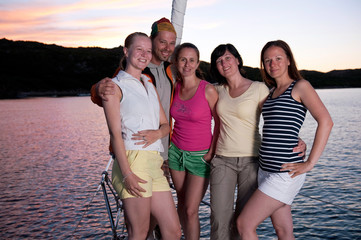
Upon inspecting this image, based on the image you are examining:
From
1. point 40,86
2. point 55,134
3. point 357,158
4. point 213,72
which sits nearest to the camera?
point 213,72

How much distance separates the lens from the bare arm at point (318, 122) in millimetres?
2428

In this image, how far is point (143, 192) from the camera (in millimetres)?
2426

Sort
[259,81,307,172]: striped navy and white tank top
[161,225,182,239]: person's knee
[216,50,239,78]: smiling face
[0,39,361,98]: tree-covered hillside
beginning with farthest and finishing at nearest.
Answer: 1. [0,39,361,98]: tree-covered hillside
2. [216,50,239,78]: smiling face
3. [161,225,182,239]: person's knee
4. [259,81,307,172]: striped navy and white tank top

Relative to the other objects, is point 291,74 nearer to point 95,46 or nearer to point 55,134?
A: point 55,134

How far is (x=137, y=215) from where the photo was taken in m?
2.42

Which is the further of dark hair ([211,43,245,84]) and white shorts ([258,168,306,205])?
dark hair ([211,43,245,84])

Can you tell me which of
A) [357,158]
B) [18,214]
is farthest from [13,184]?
[357,158]

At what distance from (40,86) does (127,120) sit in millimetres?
103545

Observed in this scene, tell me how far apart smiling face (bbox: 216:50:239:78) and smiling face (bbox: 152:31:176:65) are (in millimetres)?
585

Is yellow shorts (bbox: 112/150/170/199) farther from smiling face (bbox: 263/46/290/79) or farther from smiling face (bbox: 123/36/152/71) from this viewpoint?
smiling face (bbox: 263/46/290/79)

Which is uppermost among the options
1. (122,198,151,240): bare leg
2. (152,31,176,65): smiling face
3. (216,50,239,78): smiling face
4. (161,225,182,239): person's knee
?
(152,31,176,65): smiling face

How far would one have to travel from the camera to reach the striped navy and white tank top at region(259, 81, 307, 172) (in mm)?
2498

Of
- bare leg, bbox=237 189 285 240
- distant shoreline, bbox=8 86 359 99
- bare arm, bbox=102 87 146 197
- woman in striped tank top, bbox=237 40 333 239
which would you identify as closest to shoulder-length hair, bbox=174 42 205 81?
woman in striped tank top, bbox=237 40 333 239

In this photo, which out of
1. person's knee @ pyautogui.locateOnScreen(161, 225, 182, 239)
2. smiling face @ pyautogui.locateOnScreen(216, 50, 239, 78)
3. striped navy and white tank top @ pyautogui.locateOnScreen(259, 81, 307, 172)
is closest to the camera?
striped navy and white tank top @ pyautogui.locateOnScreen(259, 81, 307, 172)
